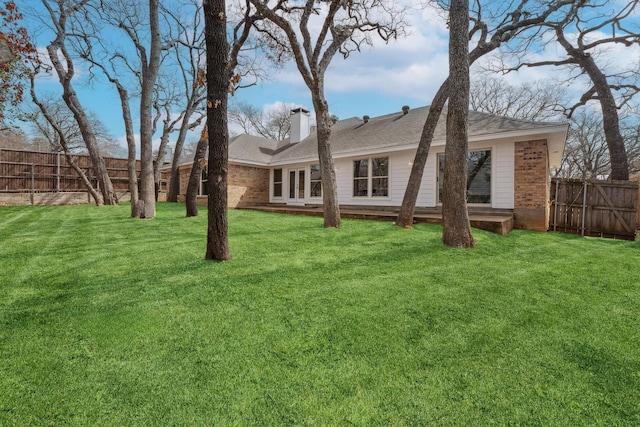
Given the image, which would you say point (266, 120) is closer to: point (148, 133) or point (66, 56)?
point (66, 56)

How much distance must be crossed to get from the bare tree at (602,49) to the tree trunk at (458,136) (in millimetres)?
8869

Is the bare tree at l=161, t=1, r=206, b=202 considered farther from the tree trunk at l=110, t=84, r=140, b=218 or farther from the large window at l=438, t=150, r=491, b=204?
the large window at l=438, t=150, r=491, b=204

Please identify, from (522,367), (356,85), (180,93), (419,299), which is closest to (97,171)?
(180,93)

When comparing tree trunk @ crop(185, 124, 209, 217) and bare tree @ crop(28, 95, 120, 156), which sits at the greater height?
bare tree @ crop(28, 95, 120, 156)

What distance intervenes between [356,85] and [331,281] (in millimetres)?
13727

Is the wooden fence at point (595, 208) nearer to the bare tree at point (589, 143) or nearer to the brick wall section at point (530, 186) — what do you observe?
the brick wall section at point (530, 186)

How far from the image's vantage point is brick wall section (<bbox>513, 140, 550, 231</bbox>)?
25.8 feet

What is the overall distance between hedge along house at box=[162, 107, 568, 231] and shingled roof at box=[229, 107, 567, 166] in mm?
24

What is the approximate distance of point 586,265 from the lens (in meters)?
4.23

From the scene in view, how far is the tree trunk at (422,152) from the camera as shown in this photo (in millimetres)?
6840

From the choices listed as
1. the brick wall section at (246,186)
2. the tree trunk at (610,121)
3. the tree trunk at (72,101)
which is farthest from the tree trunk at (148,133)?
the tree trunk at (610,121)

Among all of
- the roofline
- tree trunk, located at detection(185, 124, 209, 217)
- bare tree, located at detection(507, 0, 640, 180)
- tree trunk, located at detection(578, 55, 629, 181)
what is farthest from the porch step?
bare tree, located at detection(507, 0, 640, 180)

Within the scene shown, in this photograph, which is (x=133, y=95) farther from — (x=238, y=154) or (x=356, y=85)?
(x=356, y=85)

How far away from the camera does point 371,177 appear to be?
11.2 m
